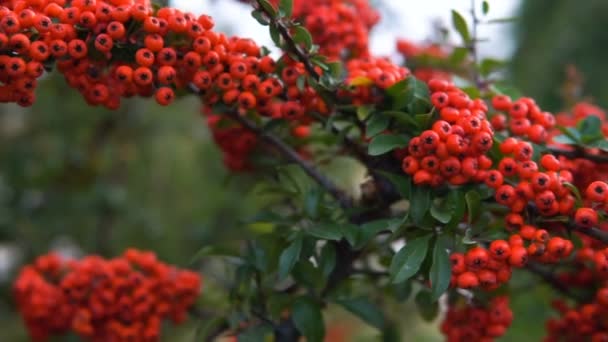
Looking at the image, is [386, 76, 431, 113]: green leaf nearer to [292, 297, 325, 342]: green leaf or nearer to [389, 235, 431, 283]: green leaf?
[389, 235, 431, 283]: green leaf

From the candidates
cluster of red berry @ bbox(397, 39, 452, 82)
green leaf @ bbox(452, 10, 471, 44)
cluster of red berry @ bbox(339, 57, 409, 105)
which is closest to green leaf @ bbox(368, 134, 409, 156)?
cluster of red berry @ bbox(339, 57, 409, 105)

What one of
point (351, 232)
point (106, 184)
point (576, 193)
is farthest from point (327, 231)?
point (106, 184)

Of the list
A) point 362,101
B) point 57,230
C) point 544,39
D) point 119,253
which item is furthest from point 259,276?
point 544,39

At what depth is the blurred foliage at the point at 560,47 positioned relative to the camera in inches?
204

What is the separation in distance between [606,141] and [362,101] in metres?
0.58

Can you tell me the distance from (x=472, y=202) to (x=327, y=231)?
32 centimetres

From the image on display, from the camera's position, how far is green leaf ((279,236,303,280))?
1546 mm

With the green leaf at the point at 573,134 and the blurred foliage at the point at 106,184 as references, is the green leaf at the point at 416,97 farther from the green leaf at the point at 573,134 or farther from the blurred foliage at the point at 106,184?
the blurred foliage at the point at 106,184

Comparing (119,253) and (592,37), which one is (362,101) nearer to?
(119,253)

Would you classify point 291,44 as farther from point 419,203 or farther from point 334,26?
point 334,26

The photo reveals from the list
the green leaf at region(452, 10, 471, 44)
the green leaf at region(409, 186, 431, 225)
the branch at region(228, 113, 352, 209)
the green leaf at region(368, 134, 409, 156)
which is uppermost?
the green leaf at region(452, 10, 471, 44)

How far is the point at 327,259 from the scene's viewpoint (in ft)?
5.52

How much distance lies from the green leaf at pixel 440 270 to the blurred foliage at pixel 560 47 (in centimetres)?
384

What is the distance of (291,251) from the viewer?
5.21 ft
